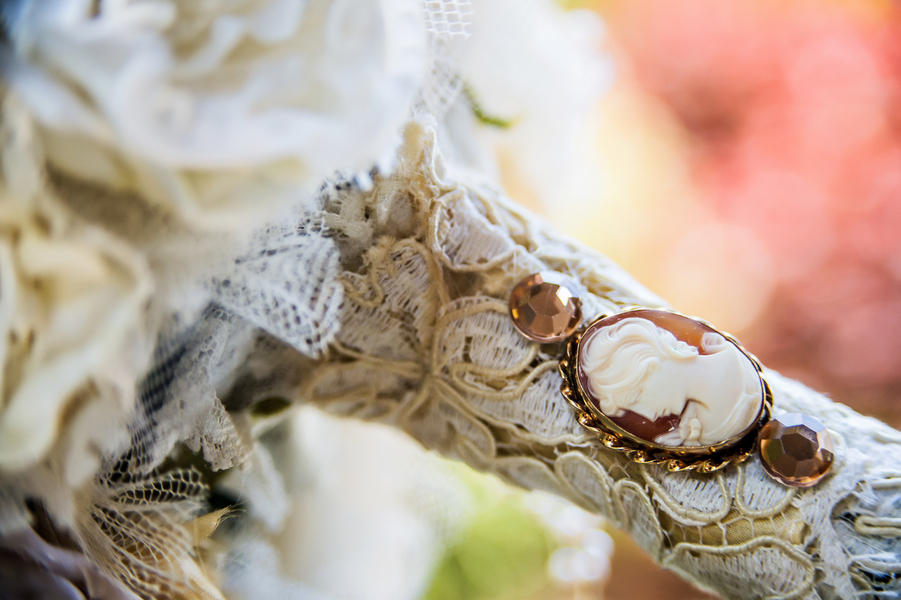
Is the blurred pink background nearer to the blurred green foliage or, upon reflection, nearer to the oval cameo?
the blurred green foliage

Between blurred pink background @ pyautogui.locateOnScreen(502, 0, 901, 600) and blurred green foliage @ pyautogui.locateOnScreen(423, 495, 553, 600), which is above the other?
blurred pink background @ pyautogui.locateOnScreen(502, 0, 901, 600)

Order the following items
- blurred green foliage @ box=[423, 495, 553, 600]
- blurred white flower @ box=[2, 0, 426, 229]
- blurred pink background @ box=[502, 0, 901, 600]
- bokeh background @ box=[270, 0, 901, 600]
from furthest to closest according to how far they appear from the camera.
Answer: blurred pink background @ box=[502, 0, 901, 600], bokeh background @ box=[270, 0, 901, 600], blurred green foliage @ box=[423, 495, 553, 600], blurred white flower @ box=[2, 0, 426, 229]

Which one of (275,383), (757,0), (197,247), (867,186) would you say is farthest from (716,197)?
(197,247)

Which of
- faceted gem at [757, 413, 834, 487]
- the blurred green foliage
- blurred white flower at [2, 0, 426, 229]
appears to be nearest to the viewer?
blurred white flower at [2, 0, 426, 229]

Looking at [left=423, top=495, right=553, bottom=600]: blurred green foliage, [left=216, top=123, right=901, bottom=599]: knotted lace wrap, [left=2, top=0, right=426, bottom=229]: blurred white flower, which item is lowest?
[left=423, top=495, right=553, bottom=600]: blurred green foliage

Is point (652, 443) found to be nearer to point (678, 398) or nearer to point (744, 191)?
point (678, 398)

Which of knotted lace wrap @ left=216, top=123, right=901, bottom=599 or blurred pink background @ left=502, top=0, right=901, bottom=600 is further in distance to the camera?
blurred pink background @ left=502, top=0, right=901, bottom=600

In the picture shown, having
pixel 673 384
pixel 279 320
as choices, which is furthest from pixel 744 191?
pixel 279 320

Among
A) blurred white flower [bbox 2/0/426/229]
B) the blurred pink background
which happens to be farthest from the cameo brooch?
the blurred pink background

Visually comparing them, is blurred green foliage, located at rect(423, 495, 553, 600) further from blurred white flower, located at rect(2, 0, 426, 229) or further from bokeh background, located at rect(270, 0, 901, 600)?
blurred white flower, located at rect(2, 0, 426, 229)

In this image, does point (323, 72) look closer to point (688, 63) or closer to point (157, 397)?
point (157, 397)
